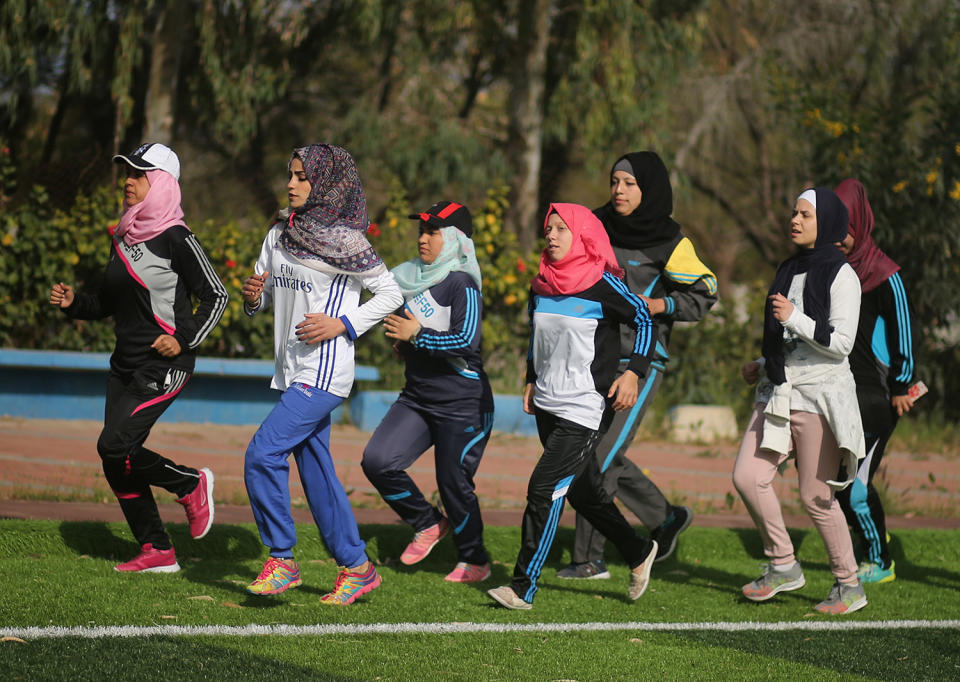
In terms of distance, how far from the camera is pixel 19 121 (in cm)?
1617

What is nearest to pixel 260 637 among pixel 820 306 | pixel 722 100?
pixel 820 306

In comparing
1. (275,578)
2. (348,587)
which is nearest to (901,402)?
(348,587)

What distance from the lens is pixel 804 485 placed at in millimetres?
5711

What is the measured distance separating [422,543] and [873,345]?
2557 mm

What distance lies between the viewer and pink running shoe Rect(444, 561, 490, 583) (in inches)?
236

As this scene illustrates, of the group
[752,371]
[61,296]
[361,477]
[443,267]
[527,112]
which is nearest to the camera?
[61,296]

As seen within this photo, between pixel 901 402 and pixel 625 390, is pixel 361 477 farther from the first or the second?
pixel 901 402

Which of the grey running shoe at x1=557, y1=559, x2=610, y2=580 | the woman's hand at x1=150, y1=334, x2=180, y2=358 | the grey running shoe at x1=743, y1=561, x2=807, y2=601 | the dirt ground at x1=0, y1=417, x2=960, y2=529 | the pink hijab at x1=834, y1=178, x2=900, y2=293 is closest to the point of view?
the woman's hand at x1=150, y1=334, x2=180, y2=358

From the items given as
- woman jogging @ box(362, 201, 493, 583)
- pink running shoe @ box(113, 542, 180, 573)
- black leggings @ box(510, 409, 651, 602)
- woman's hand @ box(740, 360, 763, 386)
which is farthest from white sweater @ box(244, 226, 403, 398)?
woman's hand @ box(740, 360, 763, 386)

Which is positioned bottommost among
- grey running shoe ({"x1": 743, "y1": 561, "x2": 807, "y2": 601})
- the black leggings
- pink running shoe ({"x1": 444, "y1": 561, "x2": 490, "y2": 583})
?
pink running shoe ({"x1": 444, "y1": 561, "x2": 490, "y2": 583})

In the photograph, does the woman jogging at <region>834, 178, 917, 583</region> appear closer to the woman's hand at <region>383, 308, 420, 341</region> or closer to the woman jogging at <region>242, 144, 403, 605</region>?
the woman's hand at <region>383, 308, 420, 341</region>

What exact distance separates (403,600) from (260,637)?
3.29 feet

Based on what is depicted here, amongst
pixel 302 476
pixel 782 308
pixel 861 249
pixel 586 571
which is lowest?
pixel 586 571

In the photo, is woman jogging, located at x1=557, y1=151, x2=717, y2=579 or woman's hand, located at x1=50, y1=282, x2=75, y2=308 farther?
woman jogging, located at x1=557, y1=151, x2=717, y2=579
